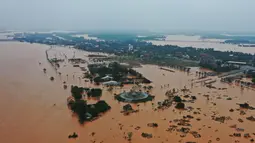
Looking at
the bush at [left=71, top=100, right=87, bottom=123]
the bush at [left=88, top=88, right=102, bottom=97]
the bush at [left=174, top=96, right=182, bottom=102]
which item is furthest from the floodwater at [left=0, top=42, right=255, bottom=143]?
the bush at [left=174, top=96, right=182, bottom=102]

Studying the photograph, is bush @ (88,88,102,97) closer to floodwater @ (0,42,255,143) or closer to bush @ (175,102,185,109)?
floodwater @ (0,42,255,143)

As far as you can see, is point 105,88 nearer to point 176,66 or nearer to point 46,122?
point 46,122

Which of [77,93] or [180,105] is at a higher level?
[77,93]

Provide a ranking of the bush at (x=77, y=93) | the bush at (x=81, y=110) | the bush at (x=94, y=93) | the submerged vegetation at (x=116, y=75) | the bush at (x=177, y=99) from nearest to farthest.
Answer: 1. the bush at (x=81, y=110)
2. the bush at (x=177, y=99)
3. the bush at (x=77, y=93)
4. the bush at (x=94, y=93)
5. the submerged vegetation at (x=116, y=75)

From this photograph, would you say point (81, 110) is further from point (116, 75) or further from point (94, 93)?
point (116, 75)

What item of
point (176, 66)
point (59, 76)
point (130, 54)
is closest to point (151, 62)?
point (176, 66)

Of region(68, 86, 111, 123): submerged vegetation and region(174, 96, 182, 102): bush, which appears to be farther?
region(174, 96, 182, 102): bush

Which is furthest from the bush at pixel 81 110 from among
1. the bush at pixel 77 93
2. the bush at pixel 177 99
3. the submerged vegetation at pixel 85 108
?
the bush at pixel 177 99

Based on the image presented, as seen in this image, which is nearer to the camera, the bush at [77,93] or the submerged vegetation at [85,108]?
the submerged vegetation at [85,108]

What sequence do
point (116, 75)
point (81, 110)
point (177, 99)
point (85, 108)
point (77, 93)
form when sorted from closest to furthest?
point (81, 110), point (85, 108), point (177, 99), point (77, 93), point (116, 75)

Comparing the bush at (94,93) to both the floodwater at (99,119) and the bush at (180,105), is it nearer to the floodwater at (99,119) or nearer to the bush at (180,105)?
the floodwater at (99,119)

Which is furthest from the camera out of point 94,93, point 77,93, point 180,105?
point 94,93

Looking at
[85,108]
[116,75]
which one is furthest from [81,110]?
[116,75]
